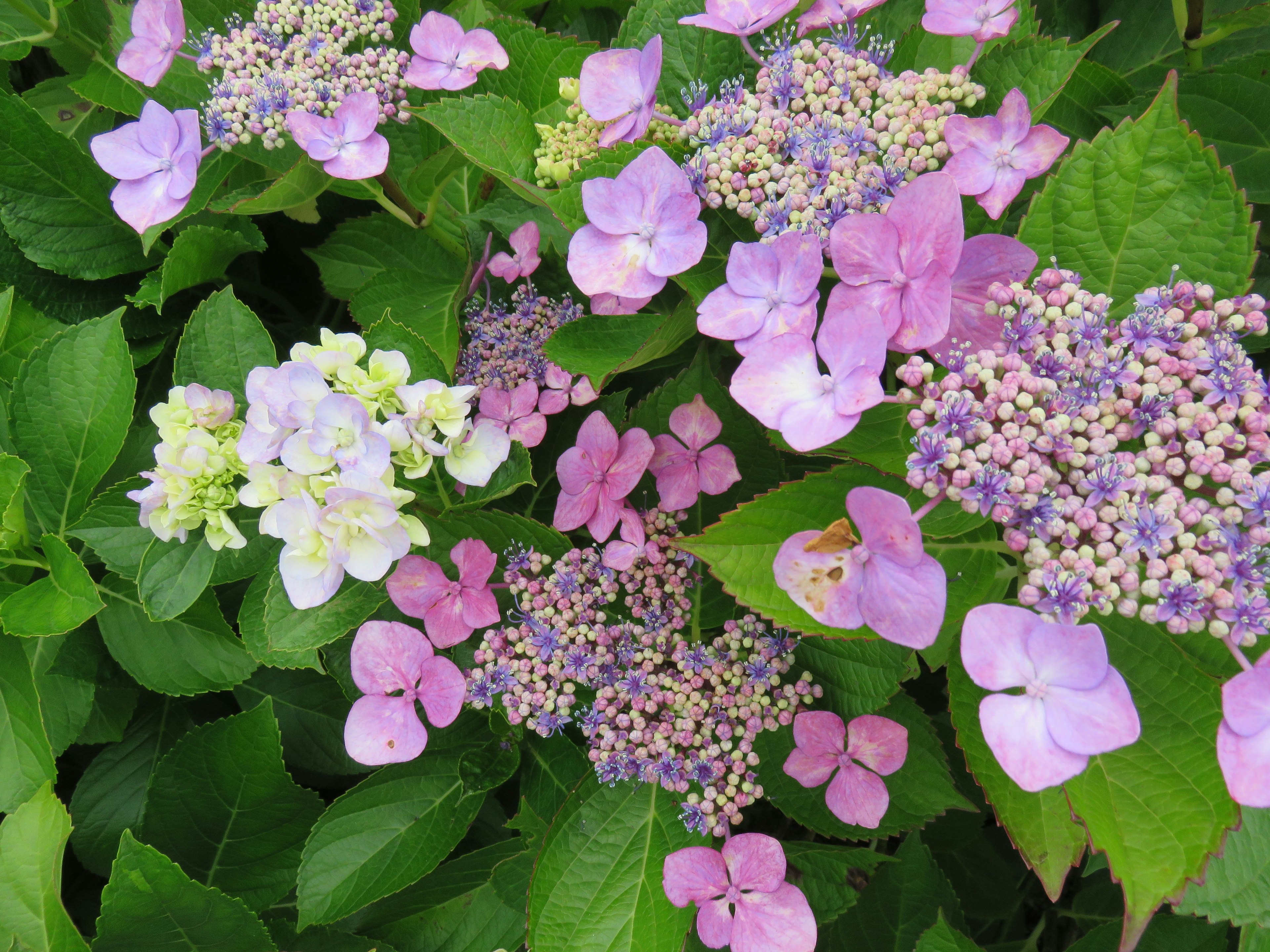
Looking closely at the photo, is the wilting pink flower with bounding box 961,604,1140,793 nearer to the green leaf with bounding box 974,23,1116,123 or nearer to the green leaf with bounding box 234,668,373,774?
the green leaf with bounding box 974,23,1116,123

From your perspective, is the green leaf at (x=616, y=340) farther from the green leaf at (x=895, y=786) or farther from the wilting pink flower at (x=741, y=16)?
the green leaf at (x=895, y=786)

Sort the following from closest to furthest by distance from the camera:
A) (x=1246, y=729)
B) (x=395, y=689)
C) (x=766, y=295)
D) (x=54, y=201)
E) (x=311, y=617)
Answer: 1. (x=1246, y=729)
2. (x=766, y=295)
3. (x=311, y=617)
4. (x=395, y=689)
5. (x=54, y=201)

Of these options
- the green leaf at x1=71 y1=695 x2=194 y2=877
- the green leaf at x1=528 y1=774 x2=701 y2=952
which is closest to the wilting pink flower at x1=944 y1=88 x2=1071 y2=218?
the green leaf at x1=528 y1=774 x2=701 y2=952

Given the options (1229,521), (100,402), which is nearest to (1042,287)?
(1229,521)

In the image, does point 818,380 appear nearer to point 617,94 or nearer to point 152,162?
point 617,94

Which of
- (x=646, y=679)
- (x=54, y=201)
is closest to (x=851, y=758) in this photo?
(x=646, y=679)

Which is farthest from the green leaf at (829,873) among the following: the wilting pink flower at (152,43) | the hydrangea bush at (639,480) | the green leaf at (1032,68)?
the wilting pink flower at (152,43)
